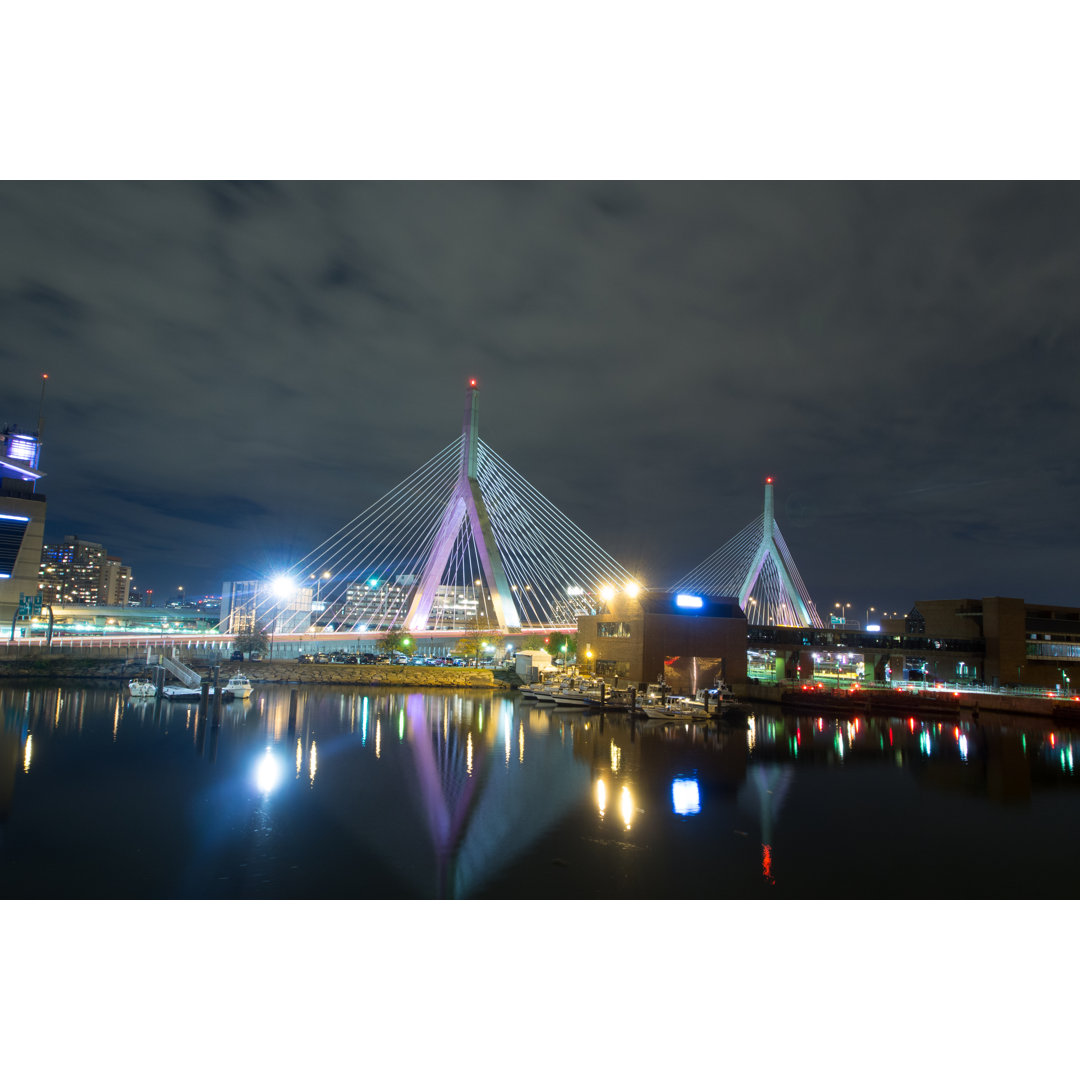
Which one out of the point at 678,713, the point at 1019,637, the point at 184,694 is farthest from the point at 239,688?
the point at 1019,637

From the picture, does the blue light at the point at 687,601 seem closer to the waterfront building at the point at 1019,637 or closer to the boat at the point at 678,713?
the boat at the point at 678,713

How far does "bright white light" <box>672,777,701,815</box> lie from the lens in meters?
14.2

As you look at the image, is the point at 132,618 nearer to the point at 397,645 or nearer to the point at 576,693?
the point at 397,645

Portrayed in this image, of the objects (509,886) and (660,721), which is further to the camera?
(660,721)

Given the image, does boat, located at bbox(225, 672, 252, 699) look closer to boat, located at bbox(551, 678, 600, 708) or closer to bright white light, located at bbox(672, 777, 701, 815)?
boat, located at bbox(551, 678, 600, 708)

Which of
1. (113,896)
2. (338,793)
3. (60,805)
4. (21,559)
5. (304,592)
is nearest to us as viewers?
(113,896)

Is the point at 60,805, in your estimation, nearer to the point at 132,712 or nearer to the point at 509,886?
the point at 509,886

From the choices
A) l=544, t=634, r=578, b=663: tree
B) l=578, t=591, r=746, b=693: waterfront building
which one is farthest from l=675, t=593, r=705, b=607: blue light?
l=544, t=634, r=578, b=663: tree

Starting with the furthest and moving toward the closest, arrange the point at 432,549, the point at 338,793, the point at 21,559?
the point at 21,559
the point at 432,549
the point at 338,793

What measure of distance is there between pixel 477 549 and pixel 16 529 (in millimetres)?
30555

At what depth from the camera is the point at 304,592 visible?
84.1 m

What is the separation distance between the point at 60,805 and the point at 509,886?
1022 centimetres

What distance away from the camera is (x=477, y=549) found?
3853 centimetres

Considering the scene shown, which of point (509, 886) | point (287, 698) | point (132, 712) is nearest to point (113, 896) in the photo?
point (509, 886)
